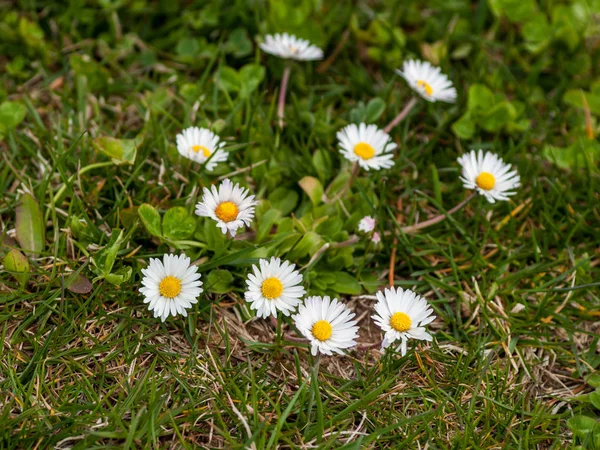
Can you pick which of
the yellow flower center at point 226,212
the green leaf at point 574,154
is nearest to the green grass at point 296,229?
the green leaf at point 574,154

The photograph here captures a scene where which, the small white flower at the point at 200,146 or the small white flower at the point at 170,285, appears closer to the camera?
the small white flower at the point at 170,285

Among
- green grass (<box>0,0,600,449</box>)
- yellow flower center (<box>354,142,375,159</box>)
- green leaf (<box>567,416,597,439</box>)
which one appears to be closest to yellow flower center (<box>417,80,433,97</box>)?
green grass (<box>0,0,600,449</box>)

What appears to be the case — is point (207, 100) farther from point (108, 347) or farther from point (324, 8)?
point (108, 347)

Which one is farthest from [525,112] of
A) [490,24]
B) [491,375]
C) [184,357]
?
[184,357]

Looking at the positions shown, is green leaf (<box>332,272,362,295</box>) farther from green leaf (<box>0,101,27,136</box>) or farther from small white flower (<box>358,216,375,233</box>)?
green leaf (<box>0,101,27,136</box>)

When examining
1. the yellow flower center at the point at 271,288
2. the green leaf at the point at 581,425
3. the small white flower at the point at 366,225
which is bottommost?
the green leaf at the point at 581,425

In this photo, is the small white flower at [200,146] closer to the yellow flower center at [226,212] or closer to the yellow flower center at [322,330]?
the yellow flower center at [226,212]
